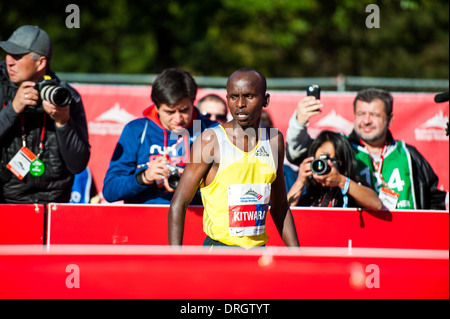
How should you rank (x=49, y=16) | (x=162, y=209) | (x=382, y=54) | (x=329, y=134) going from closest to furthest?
(x=162, y=209) < (x=329, y=134) < (x=49, y=16) < (x=382, y=54)

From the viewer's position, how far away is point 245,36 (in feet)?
70.6

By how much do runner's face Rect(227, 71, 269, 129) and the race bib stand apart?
0.38 metres

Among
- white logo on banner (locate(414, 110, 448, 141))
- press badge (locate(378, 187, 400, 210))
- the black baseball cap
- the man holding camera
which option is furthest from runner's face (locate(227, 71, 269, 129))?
white logo on banner (locate(414, 110, 448, 141))

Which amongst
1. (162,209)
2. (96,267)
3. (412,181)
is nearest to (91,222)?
(162,209)

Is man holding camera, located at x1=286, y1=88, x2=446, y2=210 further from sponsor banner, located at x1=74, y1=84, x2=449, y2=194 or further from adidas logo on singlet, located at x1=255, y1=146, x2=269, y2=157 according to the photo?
adidas logo on singlet, located at x1=255, y1=146, x2=269, y2=157

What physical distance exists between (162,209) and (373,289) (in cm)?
164

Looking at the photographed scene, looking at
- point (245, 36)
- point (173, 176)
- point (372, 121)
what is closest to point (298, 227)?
point (173, 176)

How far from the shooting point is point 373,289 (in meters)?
3.06

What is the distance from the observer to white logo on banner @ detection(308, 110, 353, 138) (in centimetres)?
707

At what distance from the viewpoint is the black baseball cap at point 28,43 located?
4500mm

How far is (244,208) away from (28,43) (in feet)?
8.03

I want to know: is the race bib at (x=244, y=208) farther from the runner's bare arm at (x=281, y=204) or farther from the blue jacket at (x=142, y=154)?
the blue jacket at (x=142, y=154)
